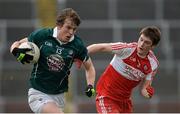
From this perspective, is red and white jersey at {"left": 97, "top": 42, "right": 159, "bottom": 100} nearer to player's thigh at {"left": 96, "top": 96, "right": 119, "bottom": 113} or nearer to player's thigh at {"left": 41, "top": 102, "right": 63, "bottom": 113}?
player's thigh at {"left": 96, "top": 96, "right": 119, "bottom": 113}

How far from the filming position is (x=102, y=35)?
2020 centimetres

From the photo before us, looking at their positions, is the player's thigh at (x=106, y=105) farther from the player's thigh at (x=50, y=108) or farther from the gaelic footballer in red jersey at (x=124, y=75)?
the player's thigh at (x=50, y=108)

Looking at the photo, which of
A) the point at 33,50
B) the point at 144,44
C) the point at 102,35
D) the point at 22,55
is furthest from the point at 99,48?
the point at 102,35

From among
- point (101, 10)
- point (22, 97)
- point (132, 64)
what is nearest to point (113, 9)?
point (101, 10)

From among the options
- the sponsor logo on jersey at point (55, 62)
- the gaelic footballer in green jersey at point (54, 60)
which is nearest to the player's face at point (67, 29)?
the gaelic footballer in green jersey at point (54, 60)

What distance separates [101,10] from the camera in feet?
68.8

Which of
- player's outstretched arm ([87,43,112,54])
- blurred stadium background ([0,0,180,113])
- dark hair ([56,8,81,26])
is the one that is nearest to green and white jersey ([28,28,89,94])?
dark hair ([56,8,81,26])

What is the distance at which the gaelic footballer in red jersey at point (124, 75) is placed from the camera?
9.80m

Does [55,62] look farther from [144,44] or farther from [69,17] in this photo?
[144,44]

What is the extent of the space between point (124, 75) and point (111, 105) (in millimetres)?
413

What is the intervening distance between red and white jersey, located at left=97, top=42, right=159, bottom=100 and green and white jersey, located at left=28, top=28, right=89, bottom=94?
777mm

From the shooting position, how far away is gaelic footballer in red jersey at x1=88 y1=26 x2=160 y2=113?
386 inches

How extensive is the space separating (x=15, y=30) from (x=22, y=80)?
1801mm

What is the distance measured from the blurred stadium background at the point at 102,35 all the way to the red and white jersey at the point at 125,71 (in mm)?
7600
